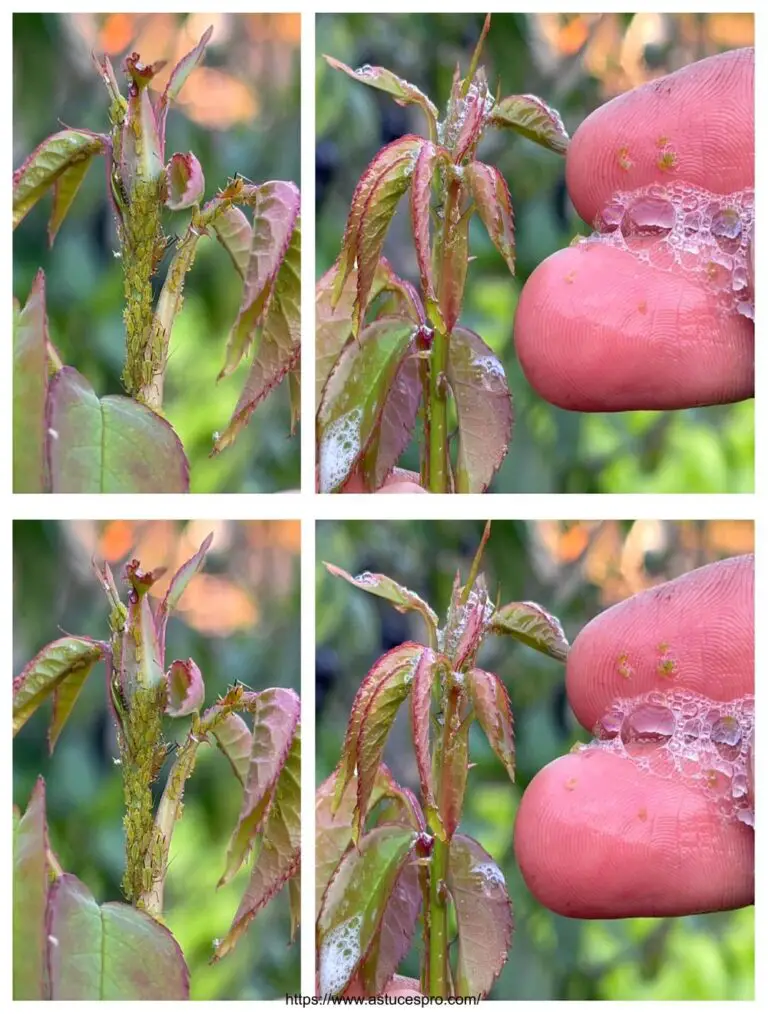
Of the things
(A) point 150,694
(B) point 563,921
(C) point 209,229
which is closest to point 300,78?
(C) point 209,229

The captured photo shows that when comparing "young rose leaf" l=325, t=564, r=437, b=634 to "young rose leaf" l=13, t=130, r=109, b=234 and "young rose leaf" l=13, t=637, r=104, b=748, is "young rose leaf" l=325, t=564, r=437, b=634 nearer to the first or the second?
"young rose leaf" l=13, t=637, r=104, b=748

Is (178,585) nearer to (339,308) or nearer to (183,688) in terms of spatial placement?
(183,688)

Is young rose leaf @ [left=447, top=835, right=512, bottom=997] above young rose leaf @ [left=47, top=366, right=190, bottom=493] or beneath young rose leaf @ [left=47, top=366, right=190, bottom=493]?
beneath

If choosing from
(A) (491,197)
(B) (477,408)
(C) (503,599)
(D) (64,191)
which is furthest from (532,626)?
(D) (64,191)

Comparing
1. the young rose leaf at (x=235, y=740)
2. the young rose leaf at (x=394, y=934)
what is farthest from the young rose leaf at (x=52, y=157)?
the young rose leaf at (x=394, y=934)

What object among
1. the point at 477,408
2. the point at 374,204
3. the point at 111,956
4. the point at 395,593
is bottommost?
the point at 111,956

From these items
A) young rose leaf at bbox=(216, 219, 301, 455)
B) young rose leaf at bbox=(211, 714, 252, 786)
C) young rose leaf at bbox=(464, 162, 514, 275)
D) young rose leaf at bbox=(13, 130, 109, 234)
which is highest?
young rose leaf at bbox=(13, 130, 109, 234)

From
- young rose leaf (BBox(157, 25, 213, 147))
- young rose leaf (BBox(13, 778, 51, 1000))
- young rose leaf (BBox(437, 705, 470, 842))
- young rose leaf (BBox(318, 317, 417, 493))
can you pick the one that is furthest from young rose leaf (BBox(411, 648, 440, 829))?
young rose leaf (BBox(157, 25, 213, 147))
